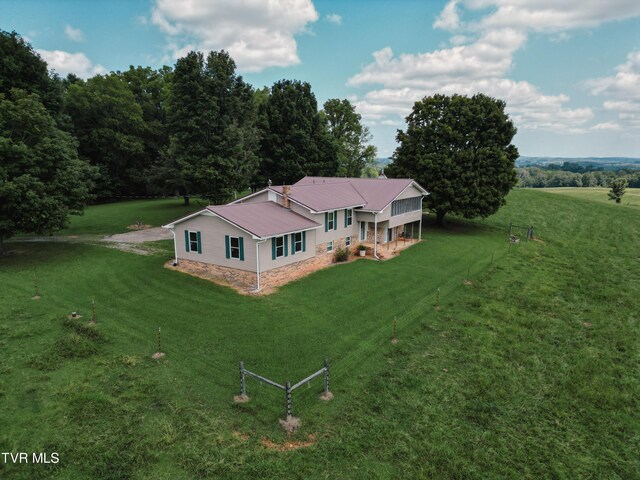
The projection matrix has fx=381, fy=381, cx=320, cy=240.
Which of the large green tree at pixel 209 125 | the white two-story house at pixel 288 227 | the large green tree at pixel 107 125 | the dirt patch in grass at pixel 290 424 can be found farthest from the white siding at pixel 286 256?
the large green tree at pixel 107 125

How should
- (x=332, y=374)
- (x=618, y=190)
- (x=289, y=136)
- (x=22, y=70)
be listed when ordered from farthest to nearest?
(x=618, y=190)
(x=289, y=136)
(x=22, y=70)
(x=332, y=374)

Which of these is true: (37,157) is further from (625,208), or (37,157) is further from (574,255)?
(625,208)

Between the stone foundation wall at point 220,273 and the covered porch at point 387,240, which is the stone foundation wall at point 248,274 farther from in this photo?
the covered porch at point 387,240

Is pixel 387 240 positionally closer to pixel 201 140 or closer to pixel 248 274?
pixel 248 274

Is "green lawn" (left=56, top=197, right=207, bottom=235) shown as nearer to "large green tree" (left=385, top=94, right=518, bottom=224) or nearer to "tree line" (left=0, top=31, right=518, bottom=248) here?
"tree line" (left=0, top=31, right=518, bottom=248)

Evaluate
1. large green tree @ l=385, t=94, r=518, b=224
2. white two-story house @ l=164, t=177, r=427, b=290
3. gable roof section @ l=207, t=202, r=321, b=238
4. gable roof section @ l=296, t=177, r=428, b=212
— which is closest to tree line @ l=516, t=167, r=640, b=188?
large green tree @ l=385, t=94, r=518, b=224

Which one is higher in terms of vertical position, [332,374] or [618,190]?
[618,190]

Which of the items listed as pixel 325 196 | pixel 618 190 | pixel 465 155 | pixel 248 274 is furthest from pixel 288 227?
pixel 618 190
